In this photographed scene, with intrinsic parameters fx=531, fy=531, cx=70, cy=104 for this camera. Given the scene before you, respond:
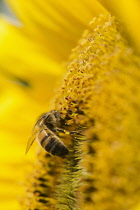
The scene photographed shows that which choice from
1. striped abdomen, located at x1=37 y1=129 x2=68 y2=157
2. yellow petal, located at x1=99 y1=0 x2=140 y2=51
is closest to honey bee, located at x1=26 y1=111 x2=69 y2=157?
striped abdomen, located at x1=37 y1=129 x2=68 y2=157

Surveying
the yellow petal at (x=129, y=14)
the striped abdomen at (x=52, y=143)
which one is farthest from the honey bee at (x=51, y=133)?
the yellow petal at (x=129, y=14)

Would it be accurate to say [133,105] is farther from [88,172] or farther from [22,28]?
[22,28]

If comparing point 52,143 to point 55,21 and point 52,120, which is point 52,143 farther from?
point 55,21

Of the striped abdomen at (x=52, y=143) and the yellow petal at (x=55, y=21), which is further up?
the yellow petal at (x=55, y=21)

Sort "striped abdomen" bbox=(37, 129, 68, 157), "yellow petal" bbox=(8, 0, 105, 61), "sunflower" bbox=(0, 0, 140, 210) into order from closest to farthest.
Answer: "sunflower" bbox=(0, 0, 140, 210) → "striped abdomen" bbox=(37, 129, 68, 157) → "yellow petal" bbox=(8, 0, 105, 61)

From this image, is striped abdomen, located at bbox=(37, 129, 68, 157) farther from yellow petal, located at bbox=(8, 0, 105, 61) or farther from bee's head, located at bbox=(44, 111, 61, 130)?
yellow petal, located at bbox=(8, 0, 105, 61)

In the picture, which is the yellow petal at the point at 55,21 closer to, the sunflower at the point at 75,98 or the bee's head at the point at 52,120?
the sunflower at the point at 75,98
